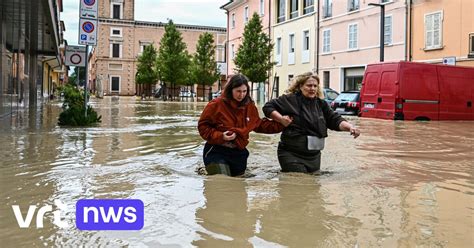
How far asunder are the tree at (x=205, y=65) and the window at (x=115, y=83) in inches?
1359

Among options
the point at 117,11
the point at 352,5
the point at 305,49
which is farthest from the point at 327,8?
the point at 117,11

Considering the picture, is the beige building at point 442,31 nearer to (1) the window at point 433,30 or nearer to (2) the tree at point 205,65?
(1) the window at point 433,30

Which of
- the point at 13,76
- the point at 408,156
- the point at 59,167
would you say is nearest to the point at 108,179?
the point at 59,167

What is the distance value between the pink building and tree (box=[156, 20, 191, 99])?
5.07m

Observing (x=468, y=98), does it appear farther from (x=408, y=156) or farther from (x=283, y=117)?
(x=283, y=117)

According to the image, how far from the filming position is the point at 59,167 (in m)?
6.62

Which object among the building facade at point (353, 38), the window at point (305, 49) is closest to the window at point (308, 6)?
the window at point (305, 49)

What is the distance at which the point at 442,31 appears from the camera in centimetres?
2700

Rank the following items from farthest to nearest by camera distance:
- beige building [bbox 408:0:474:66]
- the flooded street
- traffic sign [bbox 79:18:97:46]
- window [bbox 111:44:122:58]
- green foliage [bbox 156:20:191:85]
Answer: window [bbox 111:44:122:58] → green foliage [bbox 156:20:191:85] → beige building [bbox 408:0:474:66] → traffic sign [bbox 79:18:97:46] → the flooded street

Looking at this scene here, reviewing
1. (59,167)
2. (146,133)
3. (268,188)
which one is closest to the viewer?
(268,188)

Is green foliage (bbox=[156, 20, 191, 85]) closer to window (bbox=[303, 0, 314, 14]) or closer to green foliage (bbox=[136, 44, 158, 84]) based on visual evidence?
green foliage (bbox=[136, 44, 158, 84])

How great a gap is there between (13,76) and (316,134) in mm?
17789

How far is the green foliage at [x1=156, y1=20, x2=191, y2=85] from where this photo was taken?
54.5 m

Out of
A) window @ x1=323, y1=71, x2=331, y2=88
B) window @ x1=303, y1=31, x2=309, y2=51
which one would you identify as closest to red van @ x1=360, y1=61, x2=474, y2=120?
window @ x1=323, y1=71, x2=331, y2=88
